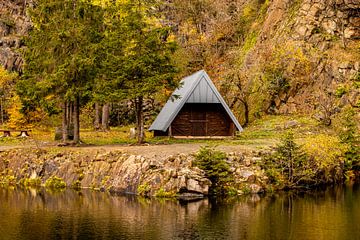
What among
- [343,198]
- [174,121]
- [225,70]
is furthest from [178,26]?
[343,198]

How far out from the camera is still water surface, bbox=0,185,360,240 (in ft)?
56.0

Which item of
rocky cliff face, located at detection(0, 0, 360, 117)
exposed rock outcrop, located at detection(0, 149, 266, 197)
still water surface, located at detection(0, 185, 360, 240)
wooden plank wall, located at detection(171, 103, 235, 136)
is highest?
rocky cliff face, located at detection(0, 0, 360, 117)

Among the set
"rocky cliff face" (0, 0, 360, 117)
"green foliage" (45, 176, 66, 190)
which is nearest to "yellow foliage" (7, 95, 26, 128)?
"rocky cliff face" (0, 0, 360, 117)

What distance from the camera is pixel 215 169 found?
2505 cm

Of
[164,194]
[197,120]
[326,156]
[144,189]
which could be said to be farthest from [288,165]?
[197,120]

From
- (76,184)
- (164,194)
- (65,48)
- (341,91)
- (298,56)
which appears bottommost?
(164,194)

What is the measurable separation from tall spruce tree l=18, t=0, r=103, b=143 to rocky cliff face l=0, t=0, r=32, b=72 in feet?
130

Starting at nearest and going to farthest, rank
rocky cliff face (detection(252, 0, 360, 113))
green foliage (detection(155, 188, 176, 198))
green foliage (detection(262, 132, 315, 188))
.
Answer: green foliage (detection(155, 188, 176, 198)), green foliage (detection(262, 132, 315, 188)), rocky cliff face (detection(252, 0, 360, 113))

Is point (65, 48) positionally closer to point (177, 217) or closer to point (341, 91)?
point (177, 217)

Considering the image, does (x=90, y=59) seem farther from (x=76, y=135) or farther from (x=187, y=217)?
(x=187, y=217)

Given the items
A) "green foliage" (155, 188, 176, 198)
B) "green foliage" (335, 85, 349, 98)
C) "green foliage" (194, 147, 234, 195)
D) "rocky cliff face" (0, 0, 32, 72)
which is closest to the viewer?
A: "green foliage" (155, 188, 176, 198)

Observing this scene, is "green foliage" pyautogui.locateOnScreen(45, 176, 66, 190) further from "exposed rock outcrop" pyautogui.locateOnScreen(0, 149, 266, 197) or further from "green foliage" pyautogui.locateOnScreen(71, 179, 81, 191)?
"green foliage" pyautogui.locateOnScreen(71, 179, 81, 191)

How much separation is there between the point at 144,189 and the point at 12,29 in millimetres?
59593

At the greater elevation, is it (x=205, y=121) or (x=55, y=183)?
(x=205, y=121)
